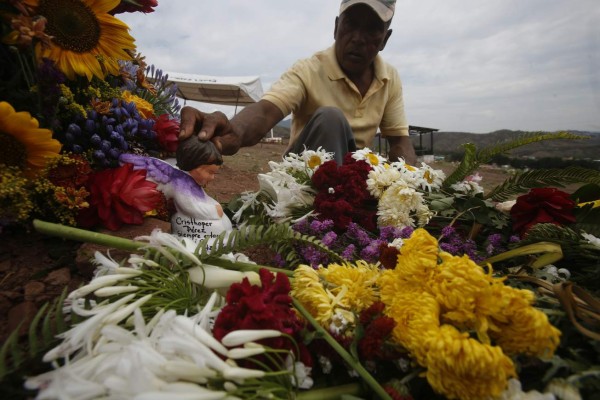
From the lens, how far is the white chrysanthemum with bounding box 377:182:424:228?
4.97ft

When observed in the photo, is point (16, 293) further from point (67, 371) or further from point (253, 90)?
point (253, 90)

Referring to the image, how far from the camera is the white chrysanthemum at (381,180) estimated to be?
5.28 ft

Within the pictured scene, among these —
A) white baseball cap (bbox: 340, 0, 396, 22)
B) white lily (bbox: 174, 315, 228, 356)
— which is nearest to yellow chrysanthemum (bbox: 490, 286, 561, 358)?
white lily (bbox: 174, 315, 228, 356)

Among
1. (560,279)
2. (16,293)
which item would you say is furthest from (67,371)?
(560,279)

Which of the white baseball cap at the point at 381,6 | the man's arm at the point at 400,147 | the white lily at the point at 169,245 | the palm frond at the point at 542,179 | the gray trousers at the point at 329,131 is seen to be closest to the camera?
the white lily at the point at 169,245

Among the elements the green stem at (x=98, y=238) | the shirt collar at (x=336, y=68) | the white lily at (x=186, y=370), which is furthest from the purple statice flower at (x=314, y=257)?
the shirt collar at (x=336, y=68)

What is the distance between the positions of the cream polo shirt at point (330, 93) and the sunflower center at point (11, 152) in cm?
154

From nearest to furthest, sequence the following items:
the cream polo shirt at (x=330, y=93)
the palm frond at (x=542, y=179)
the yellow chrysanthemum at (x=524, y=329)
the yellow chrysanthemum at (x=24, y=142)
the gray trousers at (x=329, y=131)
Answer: the yellow chrysanthemum at (x=524, y=329), the yellow chrysanthemum at (x=24, y=142), the palm frond at (x=542, y=179), the gray trousers at (x=329, y=131), the cream polo shirt at (x=330, y=93)

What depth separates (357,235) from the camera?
55.8 inches

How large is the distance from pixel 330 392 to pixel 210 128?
1.03m

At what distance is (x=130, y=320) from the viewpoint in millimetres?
672

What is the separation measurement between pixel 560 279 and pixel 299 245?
0.80 m

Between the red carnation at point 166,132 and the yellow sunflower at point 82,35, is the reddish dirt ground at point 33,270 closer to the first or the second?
the red carnation at point 166,132

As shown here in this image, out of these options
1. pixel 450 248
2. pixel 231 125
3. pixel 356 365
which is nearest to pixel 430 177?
pixel 450 248
